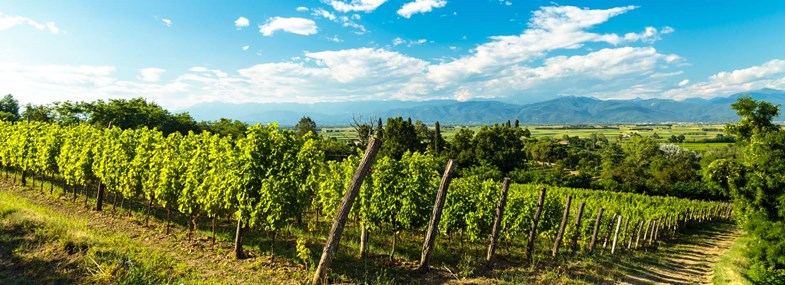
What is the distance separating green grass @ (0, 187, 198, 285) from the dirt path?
1455 centimetres

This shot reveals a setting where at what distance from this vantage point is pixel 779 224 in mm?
14438

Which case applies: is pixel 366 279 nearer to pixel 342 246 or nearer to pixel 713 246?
pixel 342 246

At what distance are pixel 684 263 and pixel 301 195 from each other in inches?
752

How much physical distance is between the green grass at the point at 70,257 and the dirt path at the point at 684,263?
1455 centimetres

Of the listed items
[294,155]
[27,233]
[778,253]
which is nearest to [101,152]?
[27,233]

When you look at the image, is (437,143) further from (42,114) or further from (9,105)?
(9,105)

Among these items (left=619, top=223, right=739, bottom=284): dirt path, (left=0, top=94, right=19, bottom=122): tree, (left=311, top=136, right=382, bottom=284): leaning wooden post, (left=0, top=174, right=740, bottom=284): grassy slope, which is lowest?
(left=619, top=223, right=739, bottom=284): dirt path

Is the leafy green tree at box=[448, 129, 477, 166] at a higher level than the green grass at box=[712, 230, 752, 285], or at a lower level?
higher

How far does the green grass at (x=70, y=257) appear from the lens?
8617mm

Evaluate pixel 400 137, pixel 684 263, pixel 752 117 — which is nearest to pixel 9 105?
pixel 400 137

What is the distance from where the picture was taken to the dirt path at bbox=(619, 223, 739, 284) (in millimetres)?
13852

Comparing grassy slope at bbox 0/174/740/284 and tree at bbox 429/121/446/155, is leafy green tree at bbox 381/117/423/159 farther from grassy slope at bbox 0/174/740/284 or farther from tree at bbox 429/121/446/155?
grassy slope at bbox 0/174/740/284

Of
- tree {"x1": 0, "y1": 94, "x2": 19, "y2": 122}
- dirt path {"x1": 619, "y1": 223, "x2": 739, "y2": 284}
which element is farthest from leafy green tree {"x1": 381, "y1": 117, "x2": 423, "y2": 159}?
tree {"x1": 0, "y1": 94, "x2": 19, "y2": 122}

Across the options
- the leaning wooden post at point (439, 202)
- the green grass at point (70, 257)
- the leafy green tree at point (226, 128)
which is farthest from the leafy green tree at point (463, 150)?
the green grass at point (70, 257)
